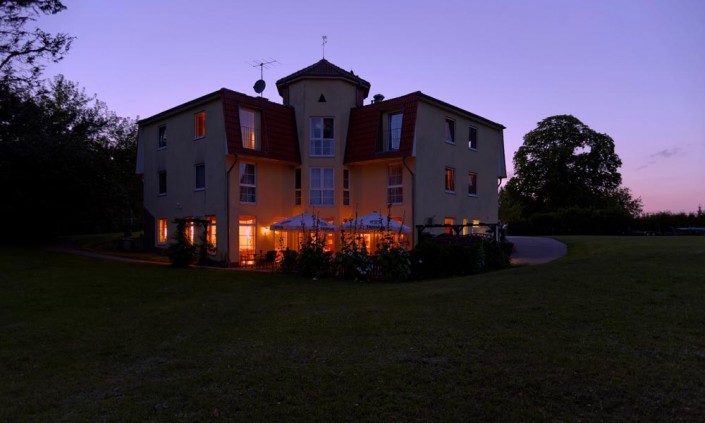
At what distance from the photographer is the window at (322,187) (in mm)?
23688

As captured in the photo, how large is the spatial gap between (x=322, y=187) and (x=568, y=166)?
3706 centimetres

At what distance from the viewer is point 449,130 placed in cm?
2445

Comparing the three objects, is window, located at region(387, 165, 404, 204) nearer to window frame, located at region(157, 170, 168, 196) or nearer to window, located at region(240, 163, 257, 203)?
window, located at region(240, 163, 257, 203)

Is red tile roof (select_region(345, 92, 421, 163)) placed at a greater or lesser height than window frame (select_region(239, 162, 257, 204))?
greater

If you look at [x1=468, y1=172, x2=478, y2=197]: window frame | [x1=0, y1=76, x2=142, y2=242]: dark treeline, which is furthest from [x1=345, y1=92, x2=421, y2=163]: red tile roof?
[x1=0, y1=76, x2=142, y2=242]: dark treeline

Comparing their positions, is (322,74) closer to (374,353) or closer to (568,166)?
(374,353)

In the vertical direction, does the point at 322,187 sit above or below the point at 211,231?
above

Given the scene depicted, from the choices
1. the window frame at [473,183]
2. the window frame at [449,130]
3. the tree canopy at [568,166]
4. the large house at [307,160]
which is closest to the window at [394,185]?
the large house at [307,160]

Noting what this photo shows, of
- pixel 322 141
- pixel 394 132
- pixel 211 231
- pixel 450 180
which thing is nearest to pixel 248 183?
pixel 211 231

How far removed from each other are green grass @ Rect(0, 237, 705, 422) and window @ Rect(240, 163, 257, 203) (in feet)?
33.2

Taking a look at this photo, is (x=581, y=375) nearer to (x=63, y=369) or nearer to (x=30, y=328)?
(x=63, y=369)

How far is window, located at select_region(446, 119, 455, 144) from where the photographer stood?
2427cm

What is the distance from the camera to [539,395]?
15.5 ft

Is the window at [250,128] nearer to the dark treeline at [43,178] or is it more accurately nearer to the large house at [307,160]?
the large house at [307,160]
